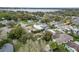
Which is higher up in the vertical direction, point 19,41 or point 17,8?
point 17,8

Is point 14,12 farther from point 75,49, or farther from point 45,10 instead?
point 75,49

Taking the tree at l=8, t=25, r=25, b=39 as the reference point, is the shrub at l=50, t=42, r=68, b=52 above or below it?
below

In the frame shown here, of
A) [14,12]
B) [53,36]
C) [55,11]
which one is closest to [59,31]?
[53,36]

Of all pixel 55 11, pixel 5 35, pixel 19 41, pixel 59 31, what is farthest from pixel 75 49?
pixel 5 35

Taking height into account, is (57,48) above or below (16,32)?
below

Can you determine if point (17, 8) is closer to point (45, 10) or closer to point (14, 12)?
point (14, 12)

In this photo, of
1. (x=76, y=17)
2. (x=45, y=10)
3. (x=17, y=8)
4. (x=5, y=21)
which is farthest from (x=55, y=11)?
(x=5, y=21)

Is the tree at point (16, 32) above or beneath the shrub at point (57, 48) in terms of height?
above
